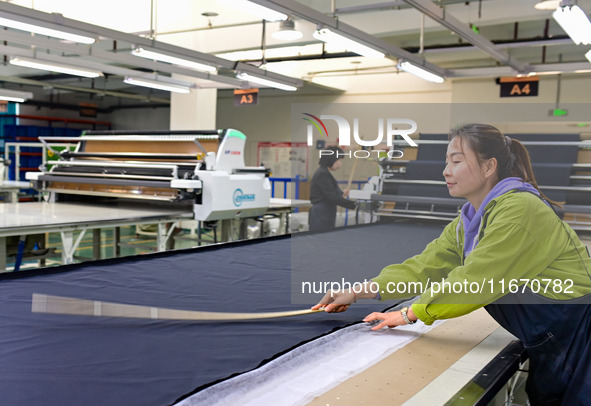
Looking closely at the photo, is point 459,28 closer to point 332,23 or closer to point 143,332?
point 332,23

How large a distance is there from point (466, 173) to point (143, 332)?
1077mm

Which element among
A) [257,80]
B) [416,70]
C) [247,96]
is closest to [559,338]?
[416,70]

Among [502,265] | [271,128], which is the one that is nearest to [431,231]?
[502,265]

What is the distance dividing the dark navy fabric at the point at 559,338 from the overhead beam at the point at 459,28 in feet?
11.6

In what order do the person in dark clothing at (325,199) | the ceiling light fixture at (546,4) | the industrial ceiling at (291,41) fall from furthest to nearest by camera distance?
1. the ceiling light fixture at (546,4)
2. the industrial ceiling at (291,41)
3. the person in dark clothing at (325,199)

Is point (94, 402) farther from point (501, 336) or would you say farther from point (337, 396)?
point (501, 336)

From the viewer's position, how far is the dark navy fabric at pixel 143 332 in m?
1.17

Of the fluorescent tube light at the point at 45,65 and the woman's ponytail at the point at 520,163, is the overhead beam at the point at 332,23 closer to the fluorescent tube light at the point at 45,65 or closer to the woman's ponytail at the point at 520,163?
the woman's ponytail at the point at 520,163

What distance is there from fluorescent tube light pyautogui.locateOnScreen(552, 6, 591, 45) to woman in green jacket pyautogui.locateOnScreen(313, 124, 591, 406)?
322cm

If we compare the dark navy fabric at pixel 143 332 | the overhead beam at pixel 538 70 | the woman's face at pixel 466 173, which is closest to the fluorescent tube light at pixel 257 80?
the overhead beam at pixel 538 70

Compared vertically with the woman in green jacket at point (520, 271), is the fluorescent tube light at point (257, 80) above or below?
above

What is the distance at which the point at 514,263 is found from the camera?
4.70 feet

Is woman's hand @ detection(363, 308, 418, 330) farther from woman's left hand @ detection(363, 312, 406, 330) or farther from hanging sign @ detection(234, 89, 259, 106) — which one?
hanging sign @ detection(234, 89, 259, 106)

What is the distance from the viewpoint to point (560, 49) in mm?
9531
